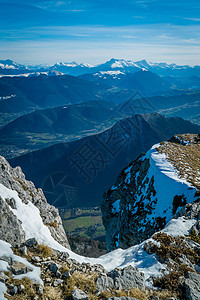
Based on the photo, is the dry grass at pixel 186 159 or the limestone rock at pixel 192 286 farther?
the dry grass at pixel 186 159

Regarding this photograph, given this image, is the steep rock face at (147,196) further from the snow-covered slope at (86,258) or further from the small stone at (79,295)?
the small stone at (79,295)

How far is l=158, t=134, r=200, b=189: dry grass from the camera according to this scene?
39062 mm

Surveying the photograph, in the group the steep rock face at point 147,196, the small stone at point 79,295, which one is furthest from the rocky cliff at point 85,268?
the steep rock face at point 147,196

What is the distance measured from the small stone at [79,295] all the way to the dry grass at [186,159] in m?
27.2

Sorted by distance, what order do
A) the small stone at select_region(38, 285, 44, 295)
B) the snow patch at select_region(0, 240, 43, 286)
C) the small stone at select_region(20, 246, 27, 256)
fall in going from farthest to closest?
the small stone at select_region(20, 246, 27, 256), the snow patch at select_region(0, 240, 43, 286), the small stone at select_region(38, 285, 44, 295)

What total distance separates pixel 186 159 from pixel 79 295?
40.6 meters

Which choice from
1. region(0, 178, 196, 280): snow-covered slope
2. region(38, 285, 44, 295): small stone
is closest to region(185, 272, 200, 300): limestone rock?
region(0, 178, 196, 280): snow-covered slope

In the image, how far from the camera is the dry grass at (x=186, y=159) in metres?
39.1

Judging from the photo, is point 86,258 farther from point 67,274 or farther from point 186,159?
point 186,159

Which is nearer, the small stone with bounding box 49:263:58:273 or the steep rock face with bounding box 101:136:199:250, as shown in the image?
the small stone with bounding box 49:263:58:273

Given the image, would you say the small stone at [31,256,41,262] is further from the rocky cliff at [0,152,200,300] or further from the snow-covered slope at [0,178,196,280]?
the snow-covered slope at [0,178,196,280]

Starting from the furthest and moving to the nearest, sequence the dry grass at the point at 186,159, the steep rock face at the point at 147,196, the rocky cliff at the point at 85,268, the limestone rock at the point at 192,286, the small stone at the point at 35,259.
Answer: the dry grass at the point at 186,159 → the steep rock face at the point at 147,196 → the small stone at the point at 35,259 → the limestone rock at the point at 192,286 → the rocky cliff at the point at 85,268

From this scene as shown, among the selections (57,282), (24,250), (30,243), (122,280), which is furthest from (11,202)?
(122,280)

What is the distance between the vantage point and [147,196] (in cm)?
4178
